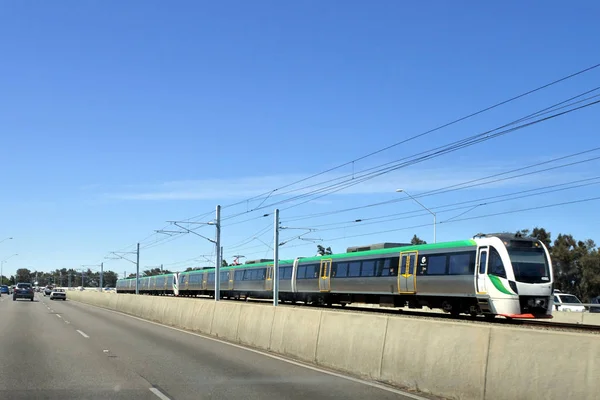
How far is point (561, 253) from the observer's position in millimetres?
73812

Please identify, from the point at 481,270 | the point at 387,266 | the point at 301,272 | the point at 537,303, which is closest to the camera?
the point at 537,303

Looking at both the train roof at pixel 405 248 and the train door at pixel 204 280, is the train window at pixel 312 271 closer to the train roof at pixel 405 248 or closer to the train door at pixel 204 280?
the train roof at pixel 405 248

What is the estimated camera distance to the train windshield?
22.7m

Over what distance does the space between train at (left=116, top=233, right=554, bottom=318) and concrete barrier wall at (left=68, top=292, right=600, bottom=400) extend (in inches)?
415

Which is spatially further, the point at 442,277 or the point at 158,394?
the point at 442,277

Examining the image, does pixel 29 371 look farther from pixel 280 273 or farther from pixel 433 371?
pixel 280 273

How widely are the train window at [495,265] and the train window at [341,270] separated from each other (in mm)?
11793

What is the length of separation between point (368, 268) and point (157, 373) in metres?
21.1

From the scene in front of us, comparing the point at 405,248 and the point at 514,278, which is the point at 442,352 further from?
the point at 405,248

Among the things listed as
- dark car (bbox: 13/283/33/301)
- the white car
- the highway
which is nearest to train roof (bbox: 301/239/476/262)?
the white car

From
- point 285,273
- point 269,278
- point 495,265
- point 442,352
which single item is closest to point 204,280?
point 269,278

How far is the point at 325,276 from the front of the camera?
1420 inches

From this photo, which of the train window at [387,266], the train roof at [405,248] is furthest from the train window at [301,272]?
the train window at [387,266]

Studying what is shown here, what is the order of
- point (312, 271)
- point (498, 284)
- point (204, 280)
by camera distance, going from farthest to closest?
point (204, 280)
point (312, 271)
point (498, 284)
